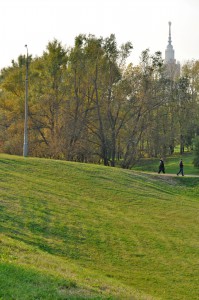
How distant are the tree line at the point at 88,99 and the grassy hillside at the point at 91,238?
1841cm

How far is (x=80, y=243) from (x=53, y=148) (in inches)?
1181

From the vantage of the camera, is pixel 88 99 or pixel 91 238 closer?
pixel 91 238

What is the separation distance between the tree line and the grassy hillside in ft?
60.4

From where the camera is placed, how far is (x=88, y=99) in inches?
1908

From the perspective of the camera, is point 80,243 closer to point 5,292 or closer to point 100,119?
point 5,292

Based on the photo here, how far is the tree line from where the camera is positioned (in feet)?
153

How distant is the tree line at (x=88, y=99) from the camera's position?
4662 centimetres

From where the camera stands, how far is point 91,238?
1549cm

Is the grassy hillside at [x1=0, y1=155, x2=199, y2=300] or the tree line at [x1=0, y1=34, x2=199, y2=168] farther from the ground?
the tree line at [x1=0, y1=34, x2=199, y2=168]

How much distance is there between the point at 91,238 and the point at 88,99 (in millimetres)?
34156

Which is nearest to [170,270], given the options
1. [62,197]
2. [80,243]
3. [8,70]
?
[80,243]

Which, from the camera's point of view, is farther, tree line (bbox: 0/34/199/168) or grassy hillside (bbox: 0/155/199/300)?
tree line (bbox: 0/34/199/168)

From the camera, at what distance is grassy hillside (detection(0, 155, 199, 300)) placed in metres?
9.24

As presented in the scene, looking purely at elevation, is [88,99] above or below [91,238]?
above
